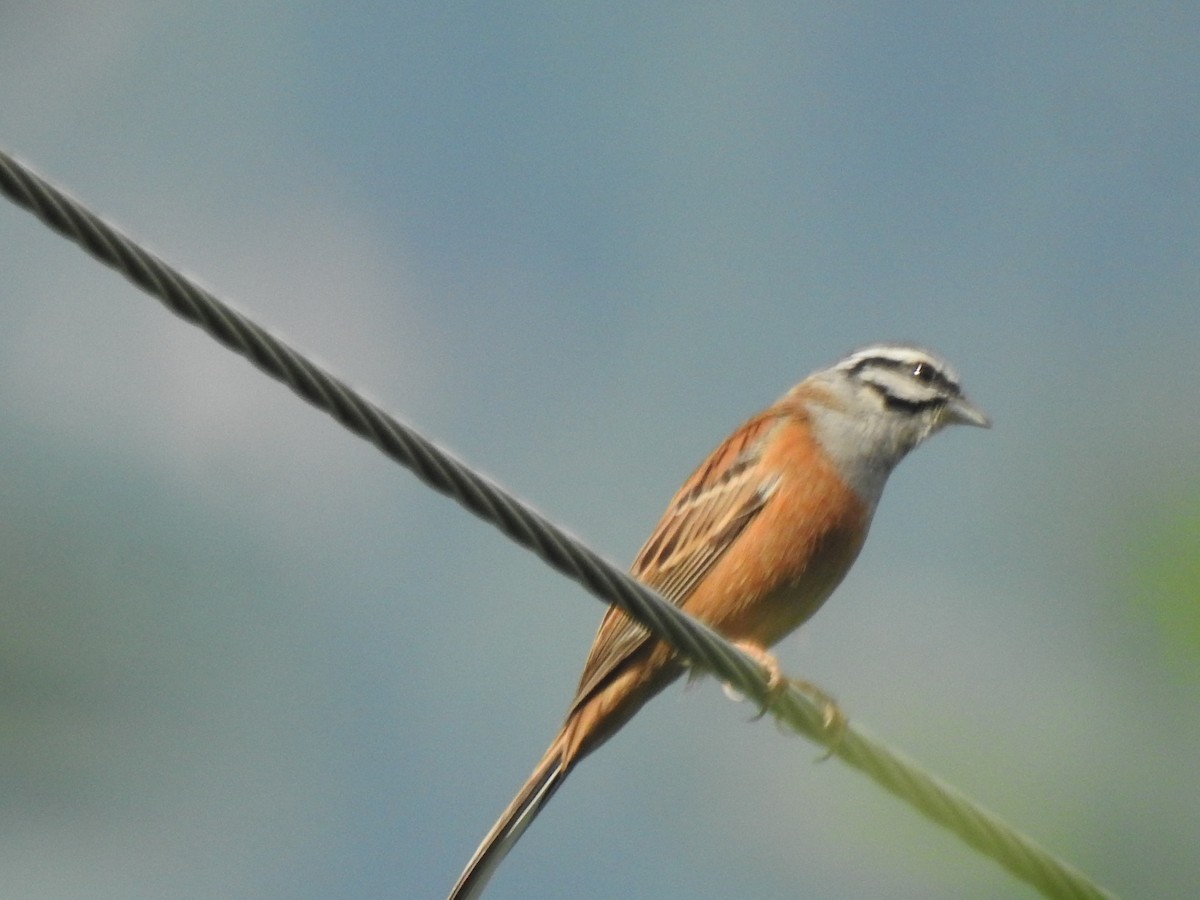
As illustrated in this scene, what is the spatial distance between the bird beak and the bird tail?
2.72 metres

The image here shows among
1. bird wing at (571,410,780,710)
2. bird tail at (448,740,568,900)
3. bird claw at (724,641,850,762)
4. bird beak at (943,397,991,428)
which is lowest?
bird tail at (448,740,568,900)

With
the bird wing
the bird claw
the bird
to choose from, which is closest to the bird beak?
the bird

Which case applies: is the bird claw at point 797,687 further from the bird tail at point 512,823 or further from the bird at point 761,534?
the bird tail at point 512,823

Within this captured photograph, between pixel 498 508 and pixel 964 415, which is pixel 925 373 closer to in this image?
pixel 964 415

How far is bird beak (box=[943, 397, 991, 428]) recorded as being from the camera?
8117mm

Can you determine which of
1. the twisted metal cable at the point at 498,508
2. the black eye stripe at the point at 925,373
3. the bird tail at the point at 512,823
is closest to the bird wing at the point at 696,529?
the bird tail at the point at 512,823

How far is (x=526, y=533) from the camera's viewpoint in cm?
405

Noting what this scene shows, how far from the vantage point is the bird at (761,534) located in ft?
22.4

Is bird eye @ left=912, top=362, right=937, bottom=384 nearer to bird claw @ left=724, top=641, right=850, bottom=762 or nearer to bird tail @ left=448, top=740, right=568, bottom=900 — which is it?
bird claw @ left=724, top=641, right=850, bottom=762

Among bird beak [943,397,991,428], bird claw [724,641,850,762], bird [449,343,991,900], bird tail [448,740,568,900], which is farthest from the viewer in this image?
bird beak [943,397,991,428]

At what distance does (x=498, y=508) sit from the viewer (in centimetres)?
400

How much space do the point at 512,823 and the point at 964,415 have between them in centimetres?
312

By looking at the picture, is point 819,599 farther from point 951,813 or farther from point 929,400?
point 951,813

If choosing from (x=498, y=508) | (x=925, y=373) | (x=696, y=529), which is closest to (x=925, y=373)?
(x=925, y=373)
